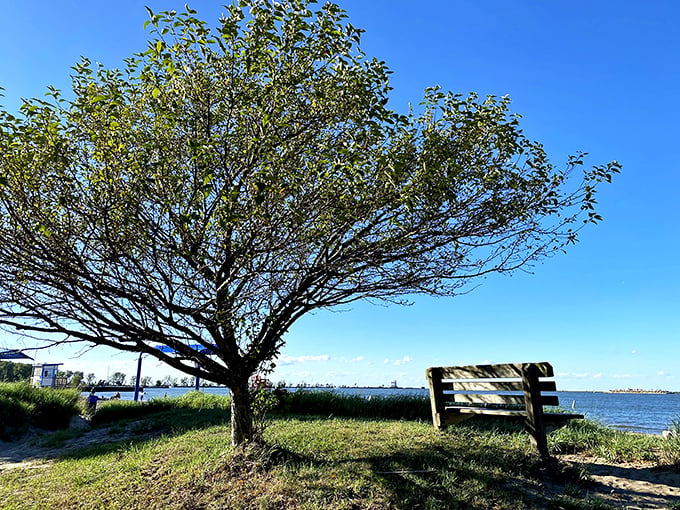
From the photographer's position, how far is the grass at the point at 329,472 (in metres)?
5.39

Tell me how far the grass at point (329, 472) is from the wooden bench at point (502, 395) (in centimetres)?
40

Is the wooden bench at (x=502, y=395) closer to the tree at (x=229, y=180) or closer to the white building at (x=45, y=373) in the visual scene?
the tree at (x=229, y=180)

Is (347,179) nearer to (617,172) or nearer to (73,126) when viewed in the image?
(73,126)

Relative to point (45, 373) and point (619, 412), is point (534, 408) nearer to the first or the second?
point (45, 373)

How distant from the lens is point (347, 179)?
5102 millimetres

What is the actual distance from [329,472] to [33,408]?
13.1m

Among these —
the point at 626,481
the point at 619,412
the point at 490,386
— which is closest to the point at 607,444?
the point at 626,481

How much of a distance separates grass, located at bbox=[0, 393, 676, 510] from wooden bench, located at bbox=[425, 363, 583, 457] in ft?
1.32

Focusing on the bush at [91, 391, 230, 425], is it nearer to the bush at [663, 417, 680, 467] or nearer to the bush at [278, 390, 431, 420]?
the bush at [278, 390, 431, 420]

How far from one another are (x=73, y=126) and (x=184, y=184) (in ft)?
5.52

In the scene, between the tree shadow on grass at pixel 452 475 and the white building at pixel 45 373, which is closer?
the tree shadow on grass at pixel 452 475

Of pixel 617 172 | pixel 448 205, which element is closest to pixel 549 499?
pixel 448 205

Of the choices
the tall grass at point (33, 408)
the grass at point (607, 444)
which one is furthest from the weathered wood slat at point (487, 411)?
the tall grass at point (33, 408)

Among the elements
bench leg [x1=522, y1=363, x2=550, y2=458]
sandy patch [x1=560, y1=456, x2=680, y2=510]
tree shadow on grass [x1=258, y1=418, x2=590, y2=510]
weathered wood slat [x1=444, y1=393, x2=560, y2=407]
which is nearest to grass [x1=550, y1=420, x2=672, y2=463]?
sandy patch [x1=560, y1=456, x2=680, y2=510]
